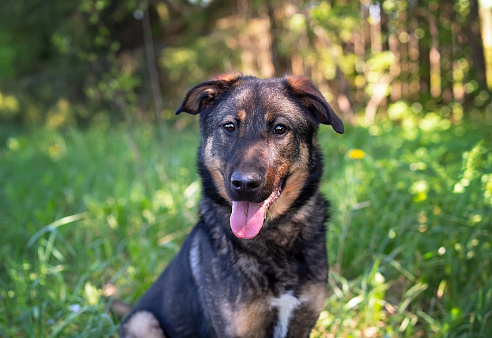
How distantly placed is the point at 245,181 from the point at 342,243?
1.57 m

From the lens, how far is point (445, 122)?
804 cm

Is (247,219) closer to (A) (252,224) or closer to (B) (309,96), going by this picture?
(A) (252,224)

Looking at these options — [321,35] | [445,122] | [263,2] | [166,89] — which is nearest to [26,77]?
[166,89]

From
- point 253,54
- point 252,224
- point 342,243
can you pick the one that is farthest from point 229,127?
point 253,54

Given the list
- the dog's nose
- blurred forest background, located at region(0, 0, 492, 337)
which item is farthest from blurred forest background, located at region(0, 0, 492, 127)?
the dog's nose

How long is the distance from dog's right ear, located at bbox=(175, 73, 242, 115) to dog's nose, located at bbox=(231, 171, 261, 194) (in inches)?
24.8

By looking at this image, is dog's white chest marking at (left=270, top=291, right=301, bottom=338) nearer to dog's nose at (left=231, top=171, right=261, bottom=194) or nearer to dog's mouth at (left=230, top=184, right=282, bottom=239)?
dog's mouth at (left=230, top=184, right=282, bottom=239)

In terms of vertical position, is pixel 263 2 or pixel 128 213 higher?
pixel 263 2

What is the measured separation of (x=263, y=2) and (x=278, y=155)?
8359 mm

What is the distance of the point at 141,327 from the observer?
268 cm

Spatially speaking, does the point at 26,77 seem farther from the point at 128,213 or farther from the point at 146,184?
the point at 128,213

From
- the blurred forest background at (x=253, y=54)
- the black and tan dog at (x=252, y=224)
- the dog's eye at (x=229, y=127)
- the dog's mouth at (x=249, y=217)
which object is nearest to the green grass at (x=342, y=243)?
the black and tan dog at (x=252, y=224)

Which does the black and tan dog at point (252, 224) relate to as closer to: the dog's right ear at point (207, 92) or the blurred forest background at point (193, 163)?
the dog's right ear at point (207, 92)

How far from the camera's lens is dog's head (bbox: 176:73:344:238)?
91.0 inches
